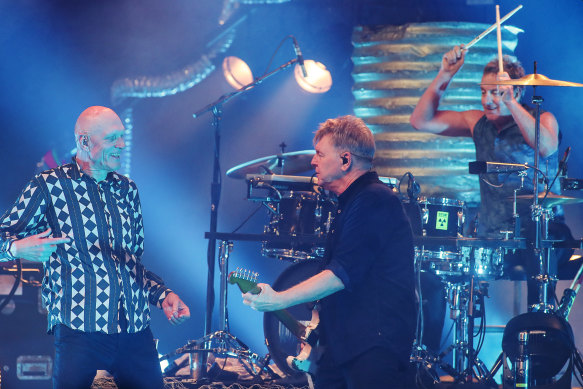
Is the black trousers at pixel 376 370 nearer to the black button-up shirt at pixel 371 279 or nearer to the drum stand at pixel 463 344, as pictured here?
the black button-up shirt at pixel 371 279

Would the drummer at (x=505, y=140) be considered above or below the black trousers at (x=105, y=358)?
above

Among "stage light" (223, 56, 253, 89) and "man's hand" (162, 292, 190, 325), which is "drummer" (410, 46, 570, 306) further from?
"man's hand" (162, 292, 190, 325)

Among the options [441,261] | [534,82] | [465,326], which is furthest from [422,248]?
[534,82]

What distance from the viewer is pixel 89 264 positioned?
3.62 meters

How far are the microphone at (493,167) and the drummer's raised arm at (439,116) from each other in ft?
3.34

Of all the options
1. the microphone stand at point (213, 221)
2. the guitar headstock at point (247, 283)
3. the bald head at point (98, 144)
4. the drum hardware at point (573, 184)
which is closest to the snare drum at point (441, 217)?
the drum hardware at point (573, 184)

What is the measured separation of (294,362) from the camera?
3.44 metres

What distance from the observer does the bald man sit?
11.4 ft

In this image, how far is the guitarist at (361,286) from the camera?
3.10m

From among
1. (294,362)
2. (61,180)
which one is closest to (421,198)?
(294,362)

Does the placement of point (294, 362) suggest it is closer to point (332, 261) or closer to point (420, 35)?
point (332, 261)

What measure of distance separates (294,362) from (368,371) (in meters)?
0.45

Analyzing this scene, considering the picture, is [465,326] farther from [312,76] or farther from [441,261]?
[312,76]

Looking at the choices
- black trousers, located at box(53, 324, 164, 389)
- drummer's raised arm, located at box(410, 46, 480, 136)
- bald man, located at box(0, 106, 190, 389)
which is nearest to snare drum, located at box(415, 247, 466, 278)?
drummer's raised arm, located at box(410, 46, 480, 136)
